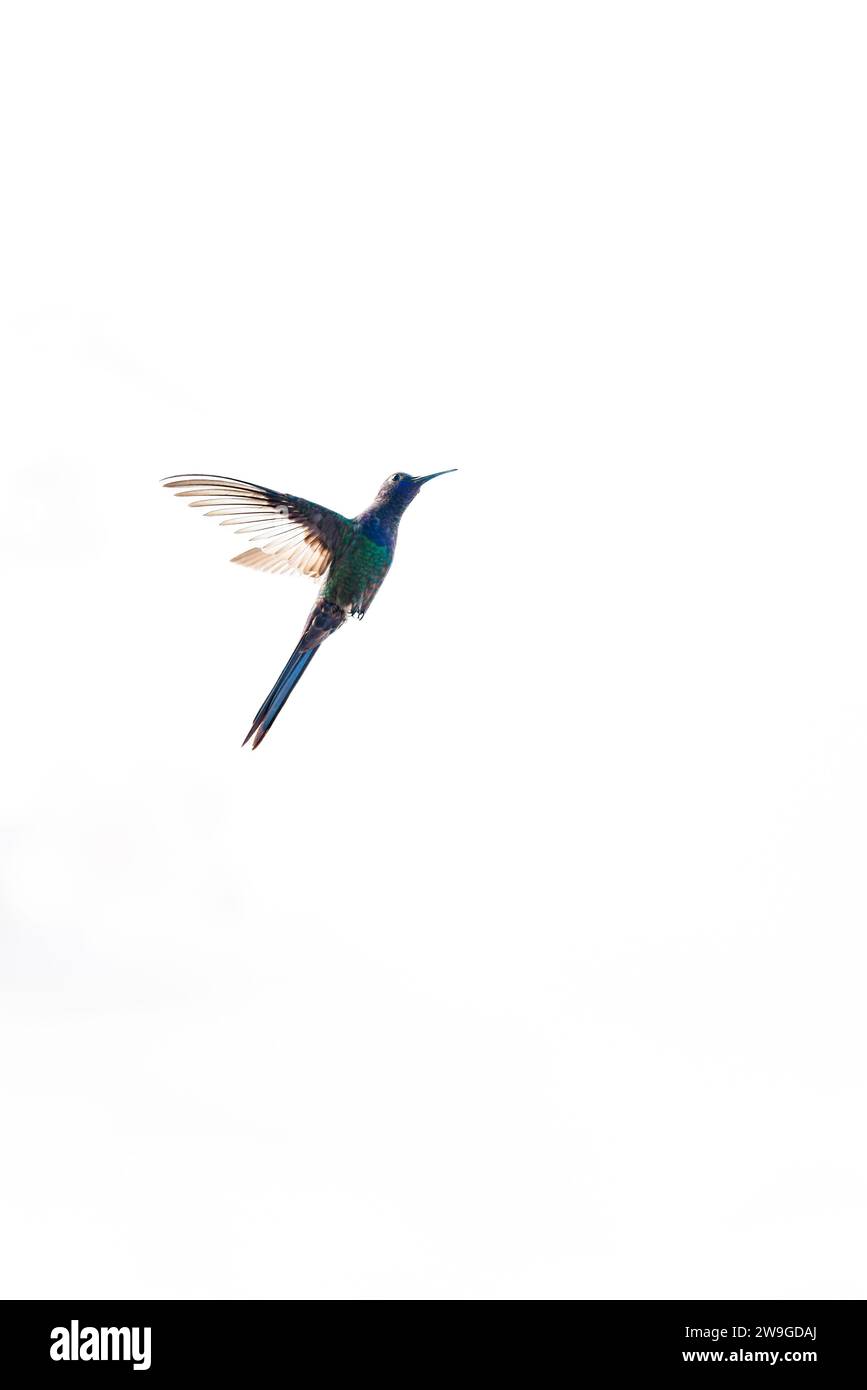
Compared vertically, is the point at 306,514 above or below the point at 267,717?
above

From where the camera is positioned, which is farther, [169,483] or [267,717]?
[267,717]

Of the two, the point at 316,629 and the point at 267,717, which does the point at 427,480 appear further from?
the point at 267,717

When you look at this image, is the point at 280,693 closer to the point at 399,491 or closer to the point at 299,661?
the point at 299,661

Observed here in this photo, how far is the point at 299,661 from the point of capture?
33.6 feet

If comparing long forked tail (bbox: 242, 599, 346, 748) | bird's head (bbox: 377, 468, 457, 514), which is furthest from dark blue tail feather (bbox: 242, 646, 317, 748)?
bird's head (bbox: 377, 468, 457, 514)

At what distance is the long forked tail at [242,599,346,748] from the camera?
9.20m

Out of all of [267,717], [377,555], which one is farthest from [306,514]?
[267,717]

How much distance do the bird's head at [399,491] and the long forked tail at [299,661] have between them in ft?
3.20

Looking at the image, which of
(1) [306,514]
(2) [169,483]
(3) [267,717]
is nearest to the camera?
(2) [169,483]

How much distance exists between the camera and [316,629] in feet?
35.4

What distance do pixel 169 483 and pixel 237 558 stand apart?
9.85ft

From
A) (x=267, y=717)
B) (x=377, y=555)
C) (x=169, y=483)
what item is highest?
(x=377, y=555)

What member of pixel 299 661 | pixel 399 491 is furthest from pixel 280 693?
pixel 399 491

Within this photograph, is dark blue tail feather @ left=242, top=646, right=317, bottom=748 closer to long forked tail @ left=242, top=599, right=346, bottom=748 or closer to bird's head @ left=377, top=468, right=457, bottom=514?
long forked tail @ left=242, top=599, right=346, bottom=748
